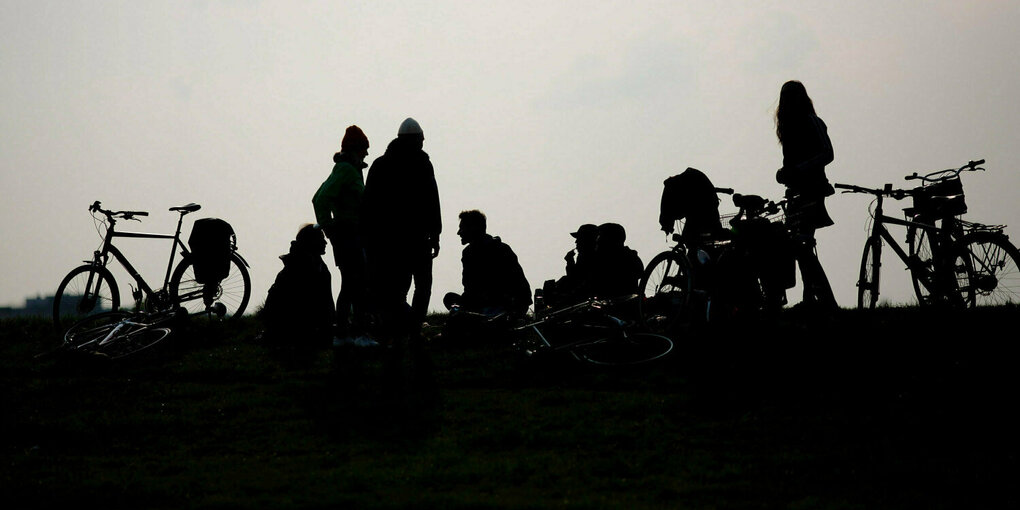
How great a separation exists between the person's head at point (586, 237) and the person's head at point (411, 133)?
2424mm

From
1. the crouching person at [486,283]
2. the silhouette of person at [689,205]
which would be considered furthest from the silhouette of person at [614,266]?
A: the crouching person at [486,283]

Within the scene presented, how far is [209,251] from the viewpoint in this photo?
1550cm

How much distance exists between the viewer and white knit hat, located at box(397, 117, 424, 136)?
1221 cm

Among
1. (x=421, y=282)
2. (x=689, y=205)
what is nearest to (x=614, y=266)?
(x=689, y=205)

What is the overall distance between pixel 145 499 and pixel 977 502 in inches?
186

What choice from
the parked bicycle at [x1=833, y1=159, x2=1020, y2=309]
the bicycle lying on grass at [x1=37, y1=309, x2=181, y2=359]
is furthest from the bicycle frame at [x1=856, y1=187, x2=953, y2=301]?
the bicycle lying on grass at [x1=37, y1=309, x2=181, y2=359]

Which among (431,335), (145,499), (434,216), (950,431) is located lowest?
(145,499)

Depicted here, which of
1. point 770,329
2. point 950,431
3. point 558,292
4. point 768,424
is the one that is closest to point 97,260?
point 558,292

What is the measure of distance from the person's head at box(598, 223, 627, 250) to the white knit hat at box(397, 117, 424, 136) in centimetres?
233

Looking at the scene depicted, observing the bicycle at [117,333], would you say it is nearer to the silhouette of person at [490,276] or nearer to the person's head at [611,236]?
the silhouette of person at [490,276]

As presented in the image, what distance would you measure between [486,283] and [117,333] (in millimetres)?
4083

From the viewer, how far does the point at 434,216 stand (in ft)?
39.8

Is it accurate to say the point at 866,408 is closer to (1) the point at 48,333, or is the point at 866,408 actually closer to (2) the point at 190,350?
(2) the point at 190,350

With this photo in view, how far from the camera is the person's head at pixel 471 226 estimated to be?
13547 millimetres
